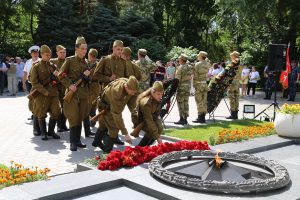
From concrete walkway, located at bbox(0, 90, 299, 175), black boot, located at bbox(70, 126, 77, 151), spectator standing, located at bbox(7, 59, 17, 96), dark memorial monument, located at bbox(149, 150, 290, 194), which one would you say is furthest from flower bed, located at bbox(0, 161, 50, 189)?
spectator standing, located at bbox(7, 59, 17, 96)

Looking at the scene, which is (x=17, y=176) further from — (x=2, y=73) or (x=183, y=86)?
(x=2, y=73)

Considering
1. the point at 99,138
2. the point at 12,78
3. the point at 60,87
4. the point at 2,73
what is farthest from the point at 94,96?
the point at 2,73

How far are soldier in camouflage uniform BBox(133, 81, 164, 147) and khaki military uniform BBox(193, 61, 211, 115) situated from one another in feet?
18.2

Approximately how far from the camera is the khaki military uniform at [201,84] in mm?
12750

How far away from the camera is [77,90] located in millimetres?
8711

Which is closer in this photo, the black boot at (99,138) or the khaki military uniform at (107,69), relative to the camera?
the black boot at (99,138)

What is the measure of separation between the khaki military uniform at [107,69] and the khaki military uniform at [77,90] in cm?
90

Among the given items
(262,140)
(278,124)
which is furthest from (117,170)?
(278,124)

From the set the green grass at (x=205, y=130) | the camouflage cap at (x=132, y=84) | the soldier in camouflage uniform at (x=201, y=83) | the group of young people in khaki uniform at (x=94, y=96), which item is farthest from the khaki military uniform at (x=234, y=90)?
the camouflage cap at (x=132, y=84)

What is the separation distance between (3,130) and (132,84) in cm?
532

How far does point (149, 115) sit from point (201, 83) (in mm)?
5994

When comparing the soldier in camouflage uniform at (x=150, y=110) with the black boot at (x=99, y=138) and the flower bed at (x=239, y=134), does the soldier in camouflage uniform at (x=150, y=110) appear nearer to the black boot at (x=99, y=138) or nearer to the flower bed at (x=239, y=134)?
the black boot at (x=99, y=138)

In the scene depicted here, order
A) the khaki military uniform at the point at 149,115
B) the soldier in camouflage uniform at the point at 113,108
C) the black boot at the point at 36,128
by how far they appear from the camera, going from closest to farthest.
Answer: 1. the soldier in camouflage uniform at the point at 113,108
2. the khaki military uniform at the point at 149,115
3. the black boot at the point at 36,128

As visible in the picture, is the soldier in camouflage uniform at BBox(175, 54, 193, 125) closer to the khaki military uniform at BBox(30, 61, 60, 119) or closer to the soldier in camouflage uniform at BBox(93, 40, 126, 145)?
the soldier in camouflage uniform at BBox(93, 40, 126, 145)
